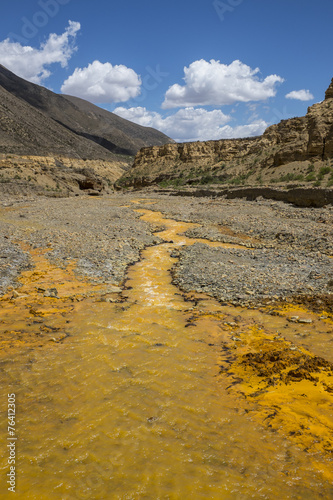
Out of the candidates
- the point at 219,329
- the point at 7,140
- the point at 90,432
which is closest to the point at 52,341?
the point at 90,432

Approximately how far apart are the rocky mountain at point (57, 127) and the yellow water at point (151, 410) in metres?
57.1

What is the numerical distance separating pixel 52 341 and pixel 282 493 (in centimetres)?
479

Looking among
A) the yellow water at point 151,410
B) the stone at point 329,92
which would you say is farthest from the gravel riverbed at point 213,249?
the stone at point 329,92

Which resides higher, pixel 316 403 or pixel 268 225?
pixel 268 225

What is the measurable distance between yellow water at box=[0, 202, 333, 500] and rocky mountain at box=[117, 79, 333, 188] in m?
22.0

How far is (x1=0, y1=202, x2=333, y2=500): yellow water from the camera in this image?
3398 millimetres

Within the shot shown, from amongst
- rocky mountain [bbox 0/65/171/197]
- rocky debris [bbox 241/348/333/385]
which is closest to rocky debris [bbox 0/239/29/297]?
rocky debris [bbox 241/348/333/385]

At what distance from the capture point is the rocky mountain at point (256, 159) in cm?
2978

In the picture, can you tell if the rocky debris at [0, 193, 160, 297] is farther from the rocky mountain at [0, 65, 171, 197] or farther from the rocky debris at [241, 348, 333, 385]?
the rocky mountain at [0, 65, 171, 197]

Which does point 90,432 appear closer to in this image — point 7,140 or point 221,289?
point 221,289

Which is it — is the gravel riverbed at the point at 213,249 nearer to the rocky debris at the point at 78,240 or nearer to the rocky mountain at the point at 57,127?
the rocky debris at the point at 78,240

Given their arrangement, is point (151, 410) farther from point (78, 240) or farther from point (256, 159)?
point (256, 159)

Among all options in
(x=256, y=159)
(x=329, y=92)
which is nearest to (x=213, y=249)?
(x=329, y=92)

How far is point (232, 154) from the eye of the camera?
50844 mm
